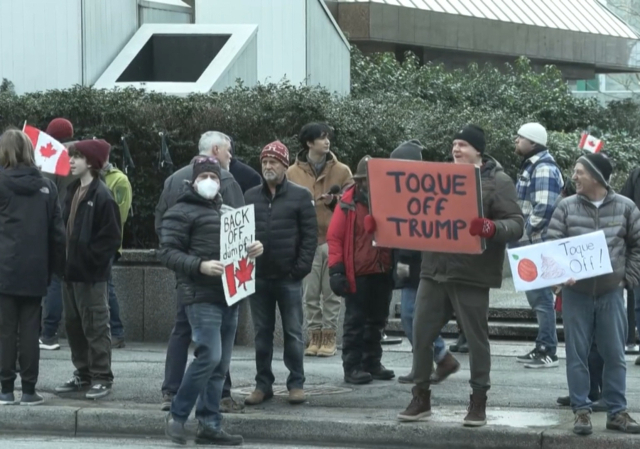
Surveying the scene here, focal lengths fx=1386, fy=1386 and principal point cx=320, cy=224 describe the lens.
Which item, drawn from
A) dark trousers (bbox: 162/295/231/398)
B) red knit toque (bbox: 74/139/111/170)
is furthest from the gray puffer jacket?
red knit toque (bbox: 74/139/111/170)

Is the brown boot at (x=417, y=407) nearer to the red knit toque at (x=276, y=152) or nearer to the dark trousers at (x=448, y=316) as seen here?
the dark trousers at (x=448, y=316)

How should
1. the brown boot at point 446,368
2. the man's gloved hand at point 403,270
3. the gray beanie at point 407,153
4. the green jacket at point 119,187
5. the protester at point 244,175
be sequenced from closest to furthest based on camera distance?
the gray beanie at point 407,153 → the man's gloved hand at point 403,270 → the brown boot at point 446,368 → the protester at point 244,175 → the green jacket at point 119,187

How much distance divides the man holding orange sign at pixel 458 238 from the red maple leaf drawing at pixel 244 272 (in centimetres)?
98

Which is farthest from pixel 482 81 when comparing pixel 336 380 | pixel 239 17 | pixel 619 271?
pixel 619 271

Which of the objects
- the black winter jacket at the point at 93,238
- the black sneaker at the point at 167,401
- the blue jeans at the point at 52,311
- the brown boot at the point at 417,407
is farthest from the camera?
the blue jeans at the point at 52,311

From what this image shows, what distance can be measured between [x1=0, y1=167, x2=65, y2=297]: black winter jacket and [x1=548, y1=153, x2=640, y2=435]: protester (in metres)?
3.61

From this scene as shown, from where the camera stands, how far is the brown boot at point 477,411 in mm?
8984

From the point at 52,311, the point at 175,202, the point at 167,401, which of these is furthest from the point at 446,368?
the point at 52,311

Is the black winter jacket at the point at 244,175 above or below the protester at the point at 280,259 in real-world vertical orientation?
above

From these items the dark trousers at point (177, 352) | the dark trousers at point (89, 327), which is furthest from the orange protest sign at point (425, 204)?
the dark trousers at point (89, 327)

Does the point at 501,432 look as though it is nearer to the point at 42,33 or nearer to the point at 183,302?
the point at 183,302

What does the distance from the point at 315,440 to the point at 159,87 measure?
29.4 feet

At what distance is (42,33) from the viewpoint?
59.7 feet

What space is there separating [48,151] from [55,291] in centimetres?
143
